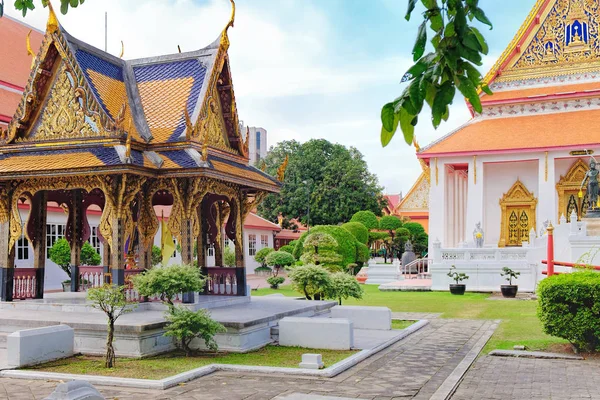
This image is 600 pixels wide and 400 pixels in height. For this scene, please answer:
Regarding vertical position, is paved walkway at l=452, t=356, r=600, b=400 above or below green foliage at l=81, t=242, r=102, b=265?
below

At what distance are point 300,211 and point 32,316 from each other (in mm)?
38357

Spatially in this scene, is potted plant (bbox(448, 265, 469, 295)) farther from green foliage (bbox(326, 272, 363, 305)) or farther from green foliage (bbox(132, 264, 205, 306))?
green foliage (bbox(132, 264, 205, 306))

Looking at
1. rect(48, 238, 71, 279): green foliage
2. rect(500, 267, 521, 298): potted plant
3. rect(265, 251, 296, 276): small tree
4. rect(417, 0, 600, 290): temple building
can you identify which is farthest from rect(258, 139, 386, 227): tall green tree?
rect(48, 238, 71, 279): green foliage

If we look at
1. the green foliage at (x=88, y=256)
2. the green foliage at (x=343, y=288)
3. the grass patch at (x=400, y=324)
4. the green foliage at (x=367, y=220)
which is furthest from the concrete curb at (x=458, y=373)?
the green foliage at (x=367, y=220)

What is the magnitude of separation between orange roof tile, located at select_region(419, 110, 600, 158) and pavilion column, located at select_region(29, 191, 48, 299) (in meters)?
19.8

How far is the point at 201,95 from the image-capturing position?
39.2 feet

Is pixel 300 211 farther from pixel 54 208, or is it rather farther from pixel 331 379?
pixel 331 379

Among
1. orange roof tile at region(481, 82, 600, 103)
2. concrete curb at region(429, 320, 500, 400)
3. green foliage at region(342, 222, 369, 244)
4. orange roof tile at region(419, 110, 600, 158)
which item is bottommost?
concrete curb at region(429, 320, 500, 400)

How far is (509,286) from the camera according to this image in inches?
799

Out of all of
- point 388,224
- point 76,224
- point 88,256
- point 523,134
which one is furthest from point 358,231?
point 76,224

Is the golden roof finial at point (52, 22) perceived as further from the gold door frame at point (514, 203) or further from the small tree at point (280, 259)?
the gold door frame at point (514, 203)

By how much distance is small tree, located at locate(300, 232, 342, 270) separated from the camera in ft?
60.7

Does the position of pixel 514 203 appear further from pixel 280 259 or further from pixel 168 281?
pixel 168 281

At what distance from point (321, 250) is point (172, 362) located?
12.2m
